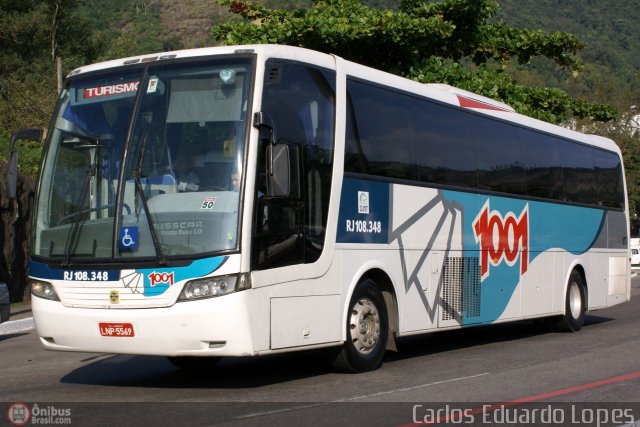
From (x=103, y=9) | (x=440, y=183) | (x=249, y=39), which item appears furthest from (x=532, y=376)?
(x=103, y=9)

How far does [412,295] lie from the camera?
11852 millimetres

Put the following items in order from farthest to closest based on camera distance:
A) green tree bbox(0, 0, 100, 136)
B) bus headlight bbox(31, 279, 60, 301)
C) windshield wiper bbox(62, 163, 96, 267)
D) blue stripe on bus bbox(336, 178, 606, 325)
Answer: green tree bbox(0, 0, 100, 136) < blue stripe on bus bbox(336, 178, 606, 325) < bus headlight bbox(31, 279, 60, 301) < windshield wiper bbox(62, 163, 96, 267)

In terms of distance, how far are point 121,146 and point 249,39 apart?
572 inches

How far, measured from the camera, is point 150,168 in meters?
9.31

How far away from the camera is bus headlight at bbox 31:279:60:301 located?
9625 mm

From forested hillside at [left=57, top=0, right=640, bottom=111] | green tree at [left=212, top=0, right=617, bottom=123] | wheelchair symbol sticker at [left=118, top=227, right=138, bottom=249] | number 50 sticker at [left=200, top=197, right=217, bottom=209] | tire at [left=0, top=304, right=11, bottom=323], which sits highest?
forested hillside at [left=57, top=0, right=640, bottom=111]

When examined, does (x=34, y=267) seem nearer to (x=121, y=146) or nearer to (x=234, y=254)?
(x=121, y=146)

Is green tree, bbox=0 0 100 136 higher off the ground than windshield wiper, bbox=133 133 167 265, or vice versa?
green tree, bbox=0 0 100 136

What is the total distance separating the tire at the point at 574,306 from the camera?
16750mm

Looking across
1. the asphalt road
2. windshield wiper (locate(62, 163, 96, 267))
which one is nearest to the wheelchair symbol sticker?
windshield wiper (locate(62, 163, 96, 267))

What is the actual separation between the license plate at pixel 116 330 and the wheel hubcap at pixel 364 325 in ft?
8.48

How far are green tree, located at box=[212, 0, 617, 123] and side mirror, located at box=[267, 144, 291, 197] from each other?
14.0 m

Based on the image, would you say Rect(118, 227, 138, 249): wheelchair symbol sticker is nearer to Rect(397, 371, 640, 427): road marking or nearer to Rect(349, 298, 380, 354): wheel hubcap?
Rect(349, 298, 380, 354): wheel hubcap

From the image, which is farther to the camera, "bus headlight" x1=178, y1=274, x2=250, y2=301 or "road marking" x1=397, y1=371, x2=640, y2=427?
"bus headlight" x1=178, y1=274, x2=250, y2=301
